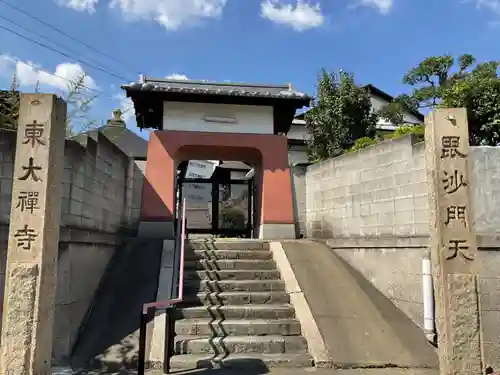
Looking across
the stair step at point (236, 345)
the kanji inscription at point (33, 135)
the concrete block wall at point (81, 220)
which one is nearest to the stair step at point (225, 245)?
the concrete block wall at point (81, 220)

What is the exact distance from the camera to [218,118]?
10578 millimetres

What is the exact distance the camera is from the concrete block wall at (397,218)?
5770 millimetres

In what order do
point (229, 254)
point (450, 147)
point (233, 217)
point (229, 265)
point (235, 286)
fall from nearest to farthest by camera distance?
point (450, 147) → point (235, 286) → point (229, 265) → point (229, 254) → point (233, 217)

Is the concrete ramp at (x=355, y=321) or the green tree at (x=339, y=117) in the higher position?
the green tree at (x=339, y=117)

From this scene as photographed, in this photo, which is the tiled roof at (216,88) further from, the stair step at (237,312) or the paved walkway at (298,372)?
the paved walkway at (298,372)

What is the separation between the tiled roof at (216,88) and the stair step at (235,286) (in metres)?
4.84

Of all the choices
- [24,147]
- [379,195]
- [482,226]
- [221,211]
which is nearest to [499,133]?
[379,195]

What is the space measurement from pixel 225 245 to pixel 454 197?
185 inches

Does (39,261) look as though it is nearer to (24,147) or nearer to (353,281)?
(24,147)

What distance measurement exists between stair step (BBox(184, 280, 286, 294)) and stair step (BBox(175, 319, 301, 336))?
33.4 inches

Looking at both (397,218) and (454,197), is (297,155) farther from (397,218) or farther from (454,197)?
(454,197)

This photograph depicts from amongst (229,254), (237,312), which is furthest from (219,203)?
(237,312)

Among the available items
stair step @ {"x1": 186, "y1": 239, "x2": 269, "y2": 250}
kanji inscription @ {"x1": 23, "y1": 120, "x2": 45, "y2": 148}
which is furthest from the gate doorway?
kanji inscription @ {"x1": 23, "y1": 120, "x2": 45, "y2": 148}

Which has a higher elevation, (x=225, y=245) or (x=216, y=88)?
(x=216, y=88)
